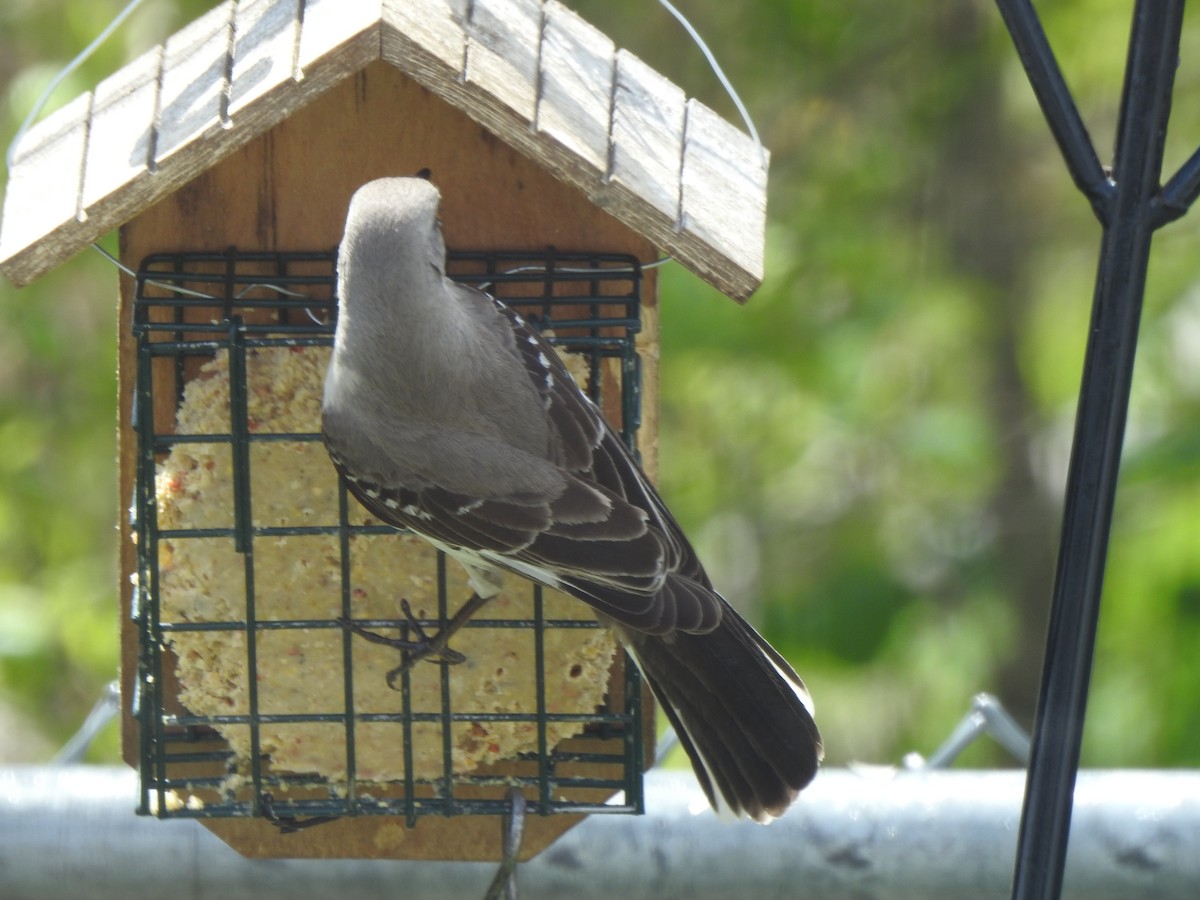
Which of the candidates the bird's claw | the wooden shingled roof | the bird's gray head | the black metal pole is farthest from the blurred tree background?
the black metal pole

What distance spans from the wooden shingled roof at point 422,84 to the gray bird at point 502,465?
0.24 m

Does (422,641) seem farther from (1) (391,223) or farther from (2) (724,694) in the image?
(1) (391,223)

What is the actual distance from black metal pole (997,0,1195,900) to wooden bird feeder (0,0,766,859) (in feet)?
2.68

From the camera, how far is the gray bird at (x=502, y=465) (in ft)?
9.38

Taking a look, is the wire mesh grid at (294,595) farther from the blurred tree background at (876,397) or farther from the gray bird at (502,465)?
the blurred tree background at (876,397)

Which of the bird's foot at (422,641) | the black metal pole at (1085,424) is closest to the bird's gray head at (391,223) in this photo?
the bird's foot at (422,641)

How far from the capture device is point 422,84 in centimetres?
273

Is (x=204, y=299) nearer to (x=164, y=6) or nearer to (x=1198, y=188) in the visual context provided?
(x=1198, y=188)

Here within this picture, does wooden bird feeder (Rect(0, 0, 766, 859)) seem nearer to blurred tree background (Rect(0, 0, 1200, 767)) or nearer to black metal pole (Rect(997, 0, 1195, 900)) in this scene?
black metal pole (Rect(997, 0, 1195, 900))

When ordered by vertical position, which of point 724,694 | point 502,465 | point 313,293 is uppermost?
point 313,293

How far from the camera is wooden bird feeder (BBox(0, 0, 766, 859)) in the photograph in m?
3.01

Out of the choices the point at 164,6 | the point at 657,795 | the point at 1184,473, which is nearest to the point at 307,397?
the point at 657,795

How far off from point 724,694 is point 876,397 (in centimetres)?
391

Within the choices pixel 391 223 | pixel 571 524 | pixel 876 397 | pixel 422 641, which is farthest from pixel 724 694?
pixel 876 397
